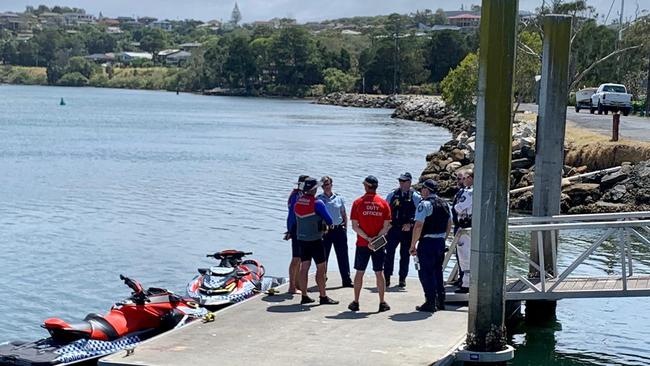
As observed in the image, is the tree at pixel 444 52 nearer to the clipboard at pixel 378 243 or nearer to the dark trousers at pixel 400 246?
the dark trousers at pixel 400 246

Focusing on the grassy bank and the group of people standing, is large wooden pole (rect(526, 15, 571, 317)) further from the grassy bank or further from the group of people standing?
the grassy bank

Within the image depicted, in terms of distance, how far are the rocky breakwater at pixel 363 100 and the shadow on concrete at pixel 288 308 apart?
12446cm

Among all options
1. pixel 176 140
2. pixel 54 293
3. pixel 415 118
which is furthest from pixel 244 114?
pixel 54 293

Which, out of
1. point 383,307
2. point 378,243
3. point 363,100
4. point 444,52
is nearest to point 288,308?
point 383,307

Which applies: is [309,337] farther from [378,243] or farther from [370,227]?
[370,227]

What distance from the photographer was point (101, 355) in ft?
44.1

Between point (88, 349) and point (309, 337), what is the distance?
9.37 feet

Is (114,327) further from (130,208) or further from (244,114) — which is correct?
(244,114)

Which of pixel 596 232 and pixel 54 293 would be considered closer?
pixel 54 293

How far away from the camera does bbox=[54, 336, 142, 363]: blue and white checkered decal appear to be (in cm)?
1317

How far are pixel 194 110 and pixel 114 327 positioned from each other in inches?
4567

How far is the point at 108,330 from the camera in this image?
548 inches

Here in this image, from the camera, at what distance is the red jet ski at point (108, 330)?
43.2 feet

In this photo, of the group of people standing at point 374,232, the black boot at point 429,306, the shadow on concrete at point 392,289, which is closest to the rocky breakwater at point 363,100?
the shadow on concrete at point 392,289
